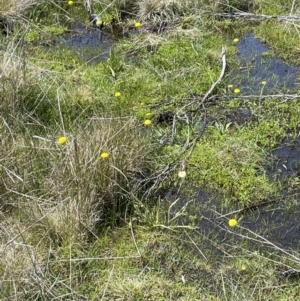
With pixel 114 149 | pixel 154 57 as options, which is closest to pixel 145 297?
pixel 114 149

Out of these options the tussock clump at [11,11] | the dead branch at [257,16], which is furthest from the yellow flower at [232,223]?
the tussock clump at [11,11]

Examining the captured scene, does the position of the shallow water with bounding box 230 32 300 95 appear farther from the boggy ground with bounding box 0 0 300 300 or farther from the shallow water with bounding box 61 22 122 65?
the shallow water with bounding box 61 22 122 65

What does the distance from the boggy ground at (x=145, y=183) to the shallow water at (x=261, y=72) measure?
9 centimetres

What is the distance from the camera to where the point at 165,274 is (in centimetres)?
297

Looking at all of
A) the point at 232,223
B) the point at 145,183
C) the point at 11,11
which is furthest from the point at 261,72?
the point at 11,11

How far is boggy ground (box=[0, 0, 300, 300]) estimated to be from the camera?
2.89 m

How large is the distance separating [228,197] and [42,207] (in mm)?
1196

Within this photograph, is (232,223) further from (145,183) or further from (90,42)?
(90,42)

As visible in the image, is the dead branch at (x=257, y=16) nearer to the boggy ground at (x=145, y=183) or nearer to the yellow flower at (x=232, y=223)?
the boggy ground at (x=145, y=183)

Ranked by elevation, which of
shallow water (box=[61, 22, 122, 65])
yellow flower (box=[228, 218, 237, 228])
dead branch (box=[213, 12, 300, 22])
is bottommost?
shallow water (box=[61, 22, 122, 65])

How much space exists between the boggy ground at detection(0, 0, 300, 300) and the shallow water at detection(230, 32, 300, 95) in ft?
0.28

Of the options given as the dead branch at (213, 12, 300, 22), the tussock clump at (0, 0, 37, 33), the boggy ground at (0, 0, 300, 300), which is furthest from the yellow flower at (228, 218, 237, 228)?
the tussock clump at (0, 0, 37, 33)

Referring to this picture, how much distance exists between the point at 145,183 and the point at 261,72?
6.32 feet

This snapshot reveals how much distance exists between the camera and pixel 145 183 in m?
3.48
